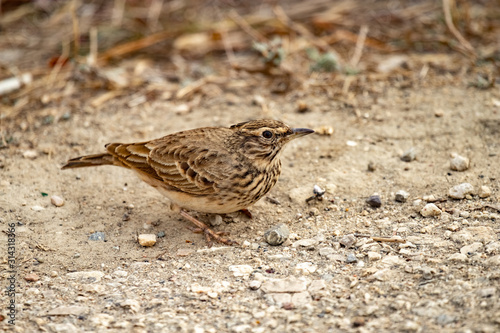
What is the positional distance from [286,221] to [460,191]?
5.00ft

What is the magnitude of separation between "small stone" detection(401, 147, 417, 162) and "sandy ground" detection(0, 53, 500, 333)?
0.16 feet

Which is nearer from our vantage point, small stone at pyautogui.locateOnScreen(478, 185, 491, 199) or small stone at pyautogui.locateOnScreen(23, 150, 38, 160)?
small stone at pyautogui.locateOnScreen(478, 185, 491, 199)

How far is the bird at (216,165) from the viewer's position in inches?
194

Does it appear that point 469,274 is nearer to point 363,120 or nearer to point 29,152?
point 363,120

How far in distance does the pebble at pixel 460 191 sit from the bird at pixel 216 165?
136 centimetres

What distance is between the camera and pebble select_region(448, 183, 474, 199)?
5.04 m

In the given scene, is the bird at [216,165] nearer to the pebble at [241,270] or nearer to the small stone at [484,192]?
the pebble at [241,270]

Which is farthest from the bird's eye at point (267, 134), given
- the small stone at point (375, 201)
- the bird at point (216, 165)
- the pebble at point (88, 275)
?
the pebble at point (88, 275)

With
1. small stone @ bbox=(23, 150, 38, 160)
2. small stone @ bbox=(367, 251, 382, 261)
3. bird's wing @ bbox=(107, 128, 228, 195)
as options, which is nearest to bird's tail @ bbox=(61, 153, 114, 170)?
bird's wing @ bbox=(107, 128, 228, 195)

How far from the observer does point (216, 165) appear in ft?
16.4

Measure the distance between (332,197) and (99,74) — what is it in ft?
12.1

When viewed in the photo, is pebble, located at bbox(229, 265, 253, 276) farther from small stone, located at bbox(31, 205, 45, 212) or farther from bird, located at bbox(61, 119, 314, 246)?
small stone, located at bbox(31, 205, 45, 212)

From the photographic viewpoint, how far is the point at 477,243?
14.3ft

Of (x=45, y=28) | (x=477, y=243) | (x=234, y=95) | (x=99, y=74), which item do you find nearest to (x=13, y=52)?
(x=45, y=28)
